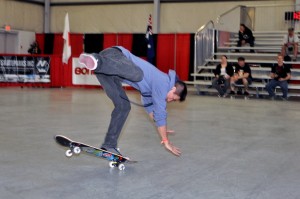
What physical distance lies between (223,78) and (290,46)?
124 inches

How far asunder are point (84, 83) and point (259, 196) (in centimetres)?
1608

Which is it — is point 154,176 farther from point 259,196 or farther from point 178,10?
point 178,10

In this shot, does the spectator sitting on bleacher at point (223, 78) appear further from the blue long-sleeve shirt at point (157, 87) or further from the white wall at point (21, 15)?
the white wall at point (21, 15)

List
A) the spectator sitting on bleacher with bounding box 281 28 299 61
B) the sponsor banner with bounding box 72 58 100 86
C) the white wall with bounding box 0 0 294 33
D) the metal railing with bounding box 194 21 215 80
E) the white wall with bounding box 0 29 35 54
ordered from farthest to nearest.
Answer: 1. the white wall with bounding box 0 29 35 54
2. the white wall with bounding box 0 0 294 33
3. the sponsor banner with bounding box 72 58 100 86
4. the metal railing with bounding box 194 21 215 80
5. the spectator sitting on bleacher with bounding box 281 28 299 61

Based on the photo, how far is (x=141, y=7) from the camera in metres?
24.4

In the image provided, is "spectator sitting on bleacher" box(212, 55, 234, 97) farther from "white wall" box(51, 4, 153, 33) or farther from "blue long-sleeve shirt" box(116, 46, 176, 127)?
"blue long-sleeve shirt" box(116, 46, 176, 127)

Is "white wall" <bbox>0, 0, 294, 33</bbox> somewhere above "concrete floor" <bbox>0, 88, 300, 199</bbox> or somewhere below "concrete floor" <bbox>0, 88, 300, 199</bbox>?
above

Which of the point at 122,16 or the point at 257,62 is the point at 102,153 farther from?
the point at 122,16

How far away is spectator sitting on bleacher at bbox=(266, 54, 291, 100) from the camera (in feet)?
50.3

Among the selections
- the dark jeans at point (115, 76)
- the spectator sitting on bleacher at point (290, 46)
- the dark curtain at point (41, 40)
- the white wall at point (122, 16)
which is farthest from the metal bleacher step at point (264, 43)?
the dark jeans at point (115, 76)

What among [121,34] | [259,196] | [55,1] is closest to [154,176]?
[259,196]

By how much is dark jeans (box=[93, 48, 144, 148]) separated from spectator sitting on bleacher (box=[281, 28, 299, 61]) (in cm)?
1263

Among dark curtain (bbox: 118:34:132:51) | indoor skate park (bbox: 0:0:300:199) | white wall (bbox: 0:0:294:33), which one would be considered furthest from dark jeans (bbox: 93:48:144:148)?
dark curtain (bbox: 118:34:132:51)

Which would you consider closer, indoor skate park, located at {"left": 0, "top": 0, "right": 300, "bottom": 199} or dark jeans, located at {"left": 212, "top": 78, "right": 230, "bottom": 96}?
indoor skate park, located at {"left": 0, "top": 0, "right": 300, "bottom": 199}
